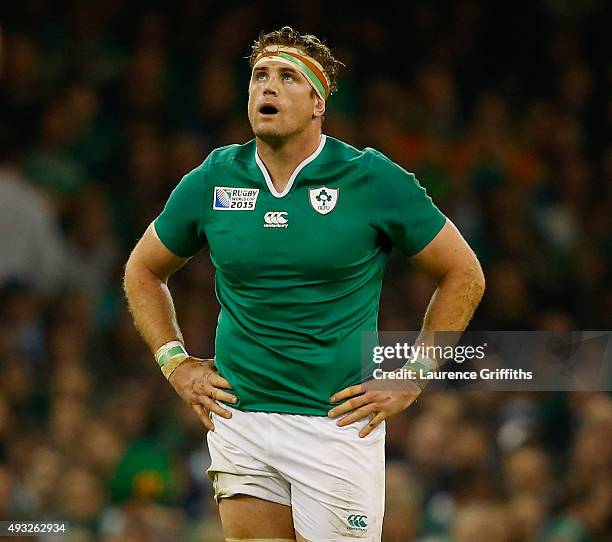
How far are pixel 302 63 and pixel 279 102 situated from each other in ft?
0.55

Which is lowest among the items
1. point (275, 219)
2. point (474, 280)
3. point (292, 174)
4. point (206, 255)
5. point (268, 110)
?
point (474, 280)

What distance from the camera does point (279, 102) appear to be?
4.00m

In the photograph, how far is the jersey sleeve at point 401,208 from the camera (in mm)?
3953

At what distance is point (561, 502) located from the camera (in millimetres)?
6277

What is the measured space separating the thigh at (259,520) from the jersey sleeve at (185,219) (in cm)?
81

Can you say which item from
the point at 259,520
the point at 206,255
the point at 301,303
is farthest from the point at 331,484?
the point at 206,255

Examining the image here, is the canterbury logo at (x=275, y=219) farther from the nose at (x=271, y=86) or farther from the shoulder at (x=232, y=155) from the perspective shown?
the nose at (x=271, y=86)

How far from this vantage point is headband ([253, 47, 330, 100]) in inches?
160

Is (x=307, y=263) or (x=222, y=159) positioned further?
(x=222, y=159)

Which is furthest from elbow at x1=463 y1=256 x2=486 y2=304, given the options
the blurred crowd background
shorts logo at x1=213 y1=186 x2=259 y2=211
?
the blurred crowd background

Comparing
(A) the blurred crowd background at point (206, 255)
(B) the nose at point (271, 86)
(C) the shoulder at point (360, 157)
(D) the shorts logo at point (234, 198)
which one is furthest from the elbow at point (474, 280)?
(A) the blurred crowd background at point (206, 255)

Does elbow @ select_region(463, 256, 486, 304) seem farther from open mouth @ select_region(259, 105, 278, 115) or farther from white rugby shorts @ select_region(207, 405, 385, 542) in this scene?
open mouth @ select_region(259, 105, 278, 115)

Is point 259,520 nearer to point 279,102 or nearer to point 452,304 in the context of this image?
point 452,304

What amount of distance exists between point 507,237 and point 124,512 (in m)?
2.99
